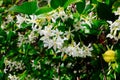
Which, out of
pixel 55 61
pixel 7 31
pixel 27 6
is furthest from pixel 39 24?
pixel 7 31

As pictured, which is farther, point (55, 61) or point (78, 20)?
point (55, 61)

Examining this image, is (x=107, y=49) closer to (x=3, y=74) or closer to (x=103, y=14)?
(x=103, y=14)

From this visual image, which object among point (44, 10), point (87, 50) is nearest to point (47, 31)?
point (44, 10)

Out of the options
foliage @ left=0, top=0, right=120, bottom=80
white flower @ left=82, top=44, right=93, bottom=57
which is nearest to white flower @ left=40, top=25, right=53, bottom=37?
foliage @ left=0, top=0, right=120, bottom=80

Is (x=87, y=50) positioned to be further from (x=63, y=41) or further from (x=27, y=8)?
(x=27, y=8)

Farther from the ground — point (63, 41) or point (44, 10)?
point (44, 10)

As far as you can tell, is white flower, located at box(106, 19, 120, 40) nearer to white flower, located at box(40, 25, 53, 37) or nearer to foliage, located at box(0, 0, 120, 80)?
foliage, located at box(0, 0, 120, 80)

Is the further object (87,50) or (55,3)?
(87,50)

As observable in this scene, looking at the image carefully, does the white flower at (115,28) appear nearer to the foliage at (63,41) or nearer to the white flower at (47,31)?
the foliage at (63,41)
